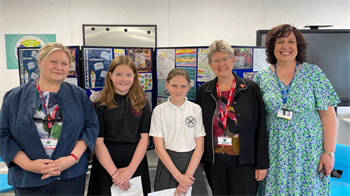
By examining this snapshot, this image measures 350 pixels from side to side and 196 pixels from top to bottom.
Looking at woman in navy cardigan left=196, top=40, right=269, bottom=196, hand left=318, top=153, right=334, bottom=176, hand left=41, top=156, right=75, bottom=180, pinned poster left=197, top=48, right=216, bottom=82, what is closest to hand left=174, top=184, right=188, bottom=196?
woman in navy cardigan left=196, top=40, right=269, bottom=196

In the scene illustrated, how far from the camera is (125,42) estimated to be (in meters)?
4.07

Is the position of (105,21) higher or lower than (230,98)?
higher

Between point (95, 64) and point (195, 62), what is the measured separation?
1.11 metres

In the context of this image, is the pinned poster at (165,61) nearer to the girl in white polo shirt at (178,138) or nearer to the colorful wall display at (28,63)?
the girl in white polo shirt at (178,138)

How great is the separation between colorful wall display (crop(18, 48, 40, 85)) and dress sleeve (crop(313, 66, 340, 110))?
2623mm

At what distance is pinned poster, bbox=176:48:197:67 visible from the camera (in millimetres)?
2459

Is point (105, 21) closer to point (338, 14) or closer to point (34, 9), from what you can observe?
point (34, 9)

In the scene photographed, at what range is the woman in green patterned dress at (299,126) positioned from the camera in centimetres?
167

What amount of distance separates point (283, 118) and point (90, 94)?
1.92 metres

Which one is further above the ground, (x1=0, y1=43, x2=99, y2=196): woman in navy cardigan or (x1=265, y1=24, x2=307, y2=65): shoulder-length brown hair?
(x1=265, y1=24, x2=307, y2=65): shoulder-length brown hair

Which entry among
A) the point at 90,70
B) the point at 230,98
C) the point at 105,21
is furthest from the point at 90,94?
the point at 105,21

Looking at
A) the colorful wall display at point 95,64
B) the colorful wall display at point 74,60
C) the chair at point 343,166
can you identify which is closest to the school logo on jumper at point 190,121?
the colorful wall display at point 95,64

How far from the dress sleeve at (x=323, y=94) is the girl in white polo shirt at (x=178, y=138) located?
93cm

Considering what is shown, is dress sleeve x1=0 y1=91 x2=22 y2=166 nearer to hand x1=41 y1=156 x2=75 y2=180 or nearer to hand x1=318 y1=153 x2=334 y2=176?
→ hand x1=41 y1=156 x2=75 y2=180
